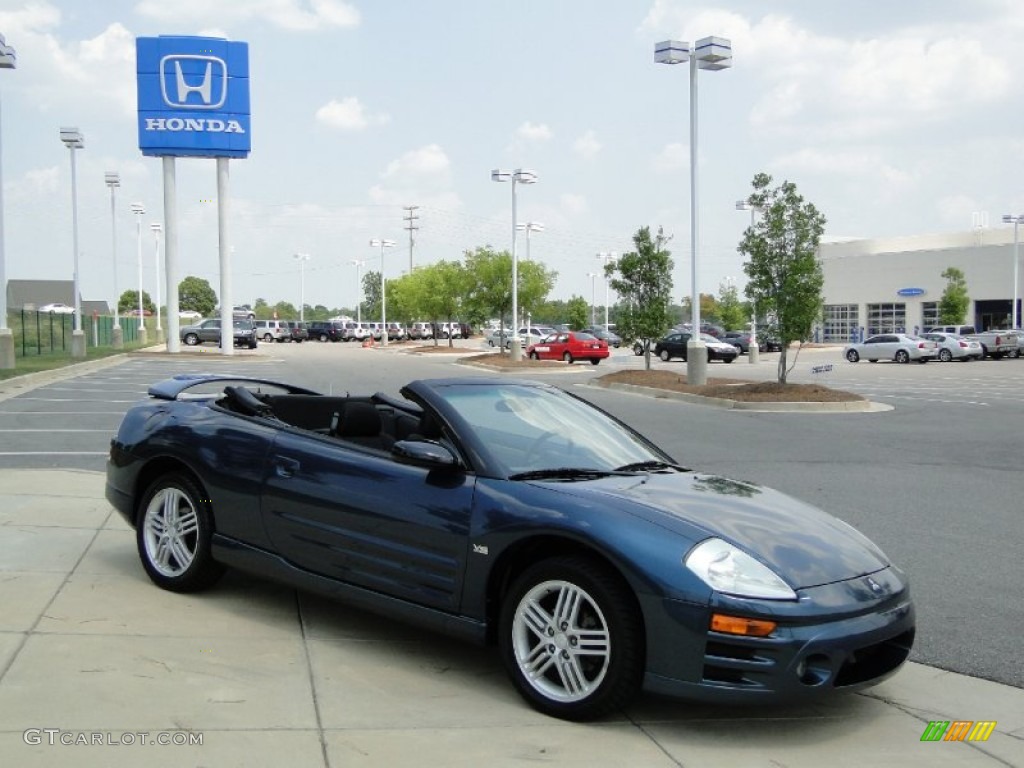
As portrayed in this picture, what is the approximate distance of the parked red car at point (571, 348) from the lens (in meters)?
46.2

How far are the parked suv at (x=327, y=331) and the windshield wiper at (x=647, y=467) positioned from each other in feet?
281

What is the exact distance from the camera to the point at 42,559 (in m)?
6.87

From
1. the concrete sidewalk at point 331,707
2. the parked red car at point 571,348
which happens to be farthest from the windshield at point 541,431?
the parked red car at point 571,348

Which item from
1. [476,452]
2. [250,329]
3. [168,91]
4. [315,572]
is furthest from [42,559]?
[250,329]

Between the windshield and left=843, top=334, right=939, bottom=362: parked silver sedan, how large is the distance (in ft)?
153

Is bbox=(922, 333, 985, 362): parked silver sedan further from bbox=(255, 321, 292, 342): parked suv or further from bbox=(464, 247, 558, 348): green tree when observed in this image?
bbox=(255, 321, 292, 342): parked suv

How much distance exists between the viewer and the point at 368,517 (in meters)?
5.18

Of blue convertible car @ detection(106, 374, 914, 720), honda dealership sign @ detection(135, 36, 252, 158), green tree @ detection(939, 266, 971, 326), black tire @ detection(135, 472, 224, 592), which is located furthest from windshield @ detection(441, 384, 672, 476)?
green tree @ detection(939, 266, 971, 326)

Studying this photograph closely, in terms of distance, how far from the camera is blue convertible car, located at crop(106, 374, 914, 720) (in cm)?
417

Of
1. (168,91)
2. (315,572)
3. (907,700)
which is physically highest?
(168,91)

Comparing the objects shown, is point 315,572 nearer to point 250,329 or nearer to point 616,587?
point 616,587

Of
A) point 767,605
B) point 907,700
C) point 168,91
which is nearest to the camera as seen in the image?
point 767,605

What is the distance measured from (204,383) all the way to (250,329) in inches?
2201

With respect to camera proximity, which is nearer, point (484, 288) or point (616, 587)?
point (616, 587)
